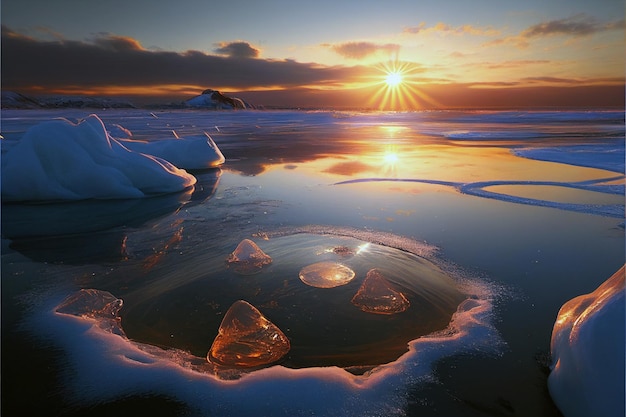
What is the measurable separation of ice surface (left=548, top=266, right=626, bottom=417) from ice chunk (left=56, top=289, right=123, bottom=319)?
351cm

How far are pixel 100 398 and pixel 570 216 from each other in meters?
6.87

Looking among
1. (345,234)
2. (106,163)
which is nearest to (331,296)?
(345,234)

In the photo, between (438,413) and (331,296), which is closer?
(438,413)

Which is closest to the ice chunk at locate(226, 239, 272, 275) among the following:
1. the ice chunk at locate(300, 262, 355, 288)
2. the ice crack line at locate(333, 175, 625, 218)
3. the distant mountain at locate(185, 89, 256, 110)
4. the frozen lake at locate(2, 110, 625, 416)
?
the frozen lake at locate(2, 110, 625, 416)

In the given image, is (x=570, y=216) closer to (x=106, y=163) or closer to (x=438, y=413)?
(x=438, y=413)

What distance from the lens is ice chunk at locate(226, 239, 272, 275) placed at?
167 inches

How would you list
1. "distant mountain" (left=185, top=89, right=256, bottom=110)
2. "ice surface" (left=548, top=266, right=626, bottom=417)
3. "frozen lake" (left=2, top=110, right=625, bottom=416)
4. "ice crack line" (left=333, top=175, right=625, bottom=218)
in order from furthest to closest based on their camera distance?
"distant mountain" (left=185, top=89, right=256, bottom=110) → "ice crack line" (left=333, top=175, right=625, bottom=218) → "frozen lake" (left=2, top=110, right=625, bottom=416) → "ice surface" (left=548, top=266, right=626, bottom=417)

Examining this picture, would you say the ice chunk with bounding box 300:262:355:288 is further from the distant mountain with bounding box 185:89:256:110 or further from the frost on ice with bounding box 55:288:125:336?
the distant mountain with bounding box 185:89:256:110

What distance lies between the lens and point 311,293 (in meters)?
3.70

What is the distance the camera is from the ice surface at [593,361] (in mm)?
2016

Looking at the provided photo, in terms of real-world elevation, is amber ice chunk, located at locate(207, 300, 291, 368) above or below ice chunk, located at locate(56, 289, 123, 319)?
below

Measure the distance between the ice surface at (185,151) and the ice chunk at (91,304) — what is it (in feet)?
28.6

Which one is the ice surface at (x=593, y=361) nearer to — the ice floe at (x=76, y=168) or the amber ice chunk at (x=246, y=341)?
the amber ice chunk at (x=246, y=341)

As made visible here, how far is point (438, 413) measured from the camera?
2.26 m
